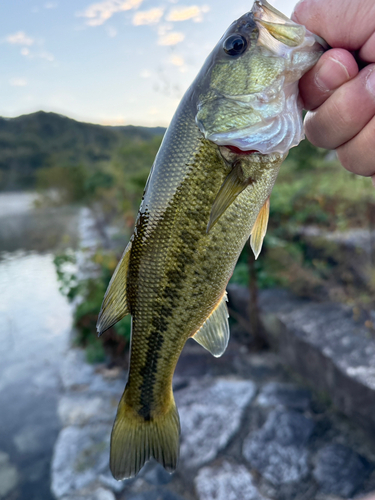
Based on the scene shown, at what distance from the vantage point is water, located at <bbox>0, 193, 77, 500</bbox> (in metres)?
3.99

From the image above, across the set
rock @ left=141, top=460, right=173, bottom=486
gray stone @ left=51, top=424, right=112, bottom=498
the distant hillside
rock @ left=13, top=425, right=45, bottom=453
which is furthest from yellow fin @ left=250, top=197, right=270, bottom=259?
the distant hillside

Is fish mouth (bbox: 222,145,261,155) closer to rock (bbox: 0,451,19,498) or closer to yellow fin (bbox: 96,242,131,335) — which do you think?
yellow fin (bbox: 96,242,131,335)

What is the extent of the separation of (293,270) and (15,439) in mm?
4217

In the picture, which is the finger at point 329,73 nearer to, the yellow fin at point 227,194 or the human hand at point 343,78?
the human hand at point 343,78

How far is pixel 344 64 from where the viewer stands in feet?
4.14

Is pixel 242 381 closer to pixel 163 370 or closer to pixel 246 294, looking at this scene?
pixel 246 294

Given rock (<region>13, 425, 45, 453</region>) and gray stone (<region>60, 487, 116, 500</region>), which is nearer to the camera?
gray stone (<region>60, 487, 116, 500</region>)

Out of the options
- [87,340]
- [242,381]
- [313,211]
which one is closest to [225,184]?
[242,381]

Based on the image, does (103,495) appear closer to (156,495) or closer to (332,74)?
(156,495)

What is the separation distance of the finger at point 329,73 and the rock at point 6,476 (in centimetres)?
455

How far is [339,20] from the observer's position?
1273mm

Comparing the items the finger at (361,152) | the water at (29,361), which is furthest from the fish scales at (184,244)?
the water at (29,361)

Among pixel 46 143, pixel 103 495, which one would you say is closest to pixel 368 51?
pixel 103 495

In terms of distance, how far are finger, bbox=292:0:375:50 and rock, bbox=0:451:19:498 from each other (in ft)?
15.4
